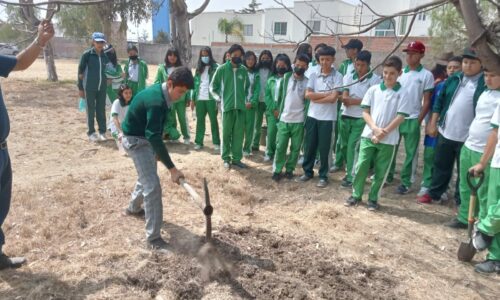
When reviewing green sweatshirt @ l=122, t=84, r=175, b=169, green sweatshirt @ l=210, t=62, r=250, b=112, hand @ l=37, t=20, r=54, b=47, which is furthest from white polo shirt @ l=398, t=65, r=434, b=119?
hand @ l=37, t=20, r=54, b=47

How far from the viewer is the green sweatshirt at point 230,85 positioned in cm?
597

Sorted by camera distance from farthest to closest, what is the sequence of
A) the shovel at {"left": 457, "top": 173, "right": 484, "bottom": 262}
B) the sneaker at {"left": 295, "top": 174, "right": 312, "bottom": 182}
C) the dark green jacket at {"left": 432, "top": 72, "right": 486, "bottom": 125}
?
the sneaker at {"left": 295, "top": 174, "right": 312, "bottom": 182}, the dark green jacket at {"left": 432, "top": 72, "right": 486, "bottom": 125}, the shovel at {"left": 457, "top": 173, "right": 484, "bottom": 262}

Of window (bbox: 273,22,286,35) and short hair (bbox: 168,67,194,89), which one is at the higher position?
window (bbox: 273,22,286,35)

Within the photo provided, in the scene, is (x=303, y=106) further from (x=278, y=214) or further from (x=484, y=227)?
(x=484, y=227)

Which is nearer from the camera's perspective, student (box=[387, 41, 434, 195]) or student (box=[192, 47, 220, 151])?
student (box=[387, 41, 434, 195])

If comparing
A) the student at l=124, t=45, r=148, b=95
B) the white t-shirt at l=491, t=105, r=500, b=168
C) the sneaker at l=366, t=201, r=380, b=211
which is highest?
the student at l=124, t=45, r=148, b=95

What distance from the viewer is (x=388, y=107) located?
4484 mm

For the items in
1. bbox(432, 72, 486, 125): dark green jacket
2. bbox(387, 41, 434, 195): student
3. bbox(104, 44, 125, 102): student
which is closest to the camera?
bbox(432, 72, 486, 125): dark green jacket

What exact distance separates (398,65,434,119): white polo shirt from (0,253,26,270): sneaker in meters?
4.66

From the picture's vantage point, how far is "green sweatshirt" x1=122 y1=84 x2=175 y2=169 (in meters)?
3.23

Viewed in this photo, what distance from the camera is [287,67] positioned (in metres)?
5.96

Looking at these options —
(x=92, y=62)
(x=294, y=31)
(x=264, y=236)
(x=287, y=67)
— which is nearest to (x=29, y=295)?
(x=264, y=236)

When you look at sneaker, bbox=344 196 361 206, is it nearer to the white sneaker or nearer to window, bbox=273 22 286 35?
the white sneaker

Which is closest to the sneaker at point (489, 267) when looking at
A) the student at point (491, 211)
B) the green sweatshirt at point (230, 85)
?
the student at point (491, 211)
